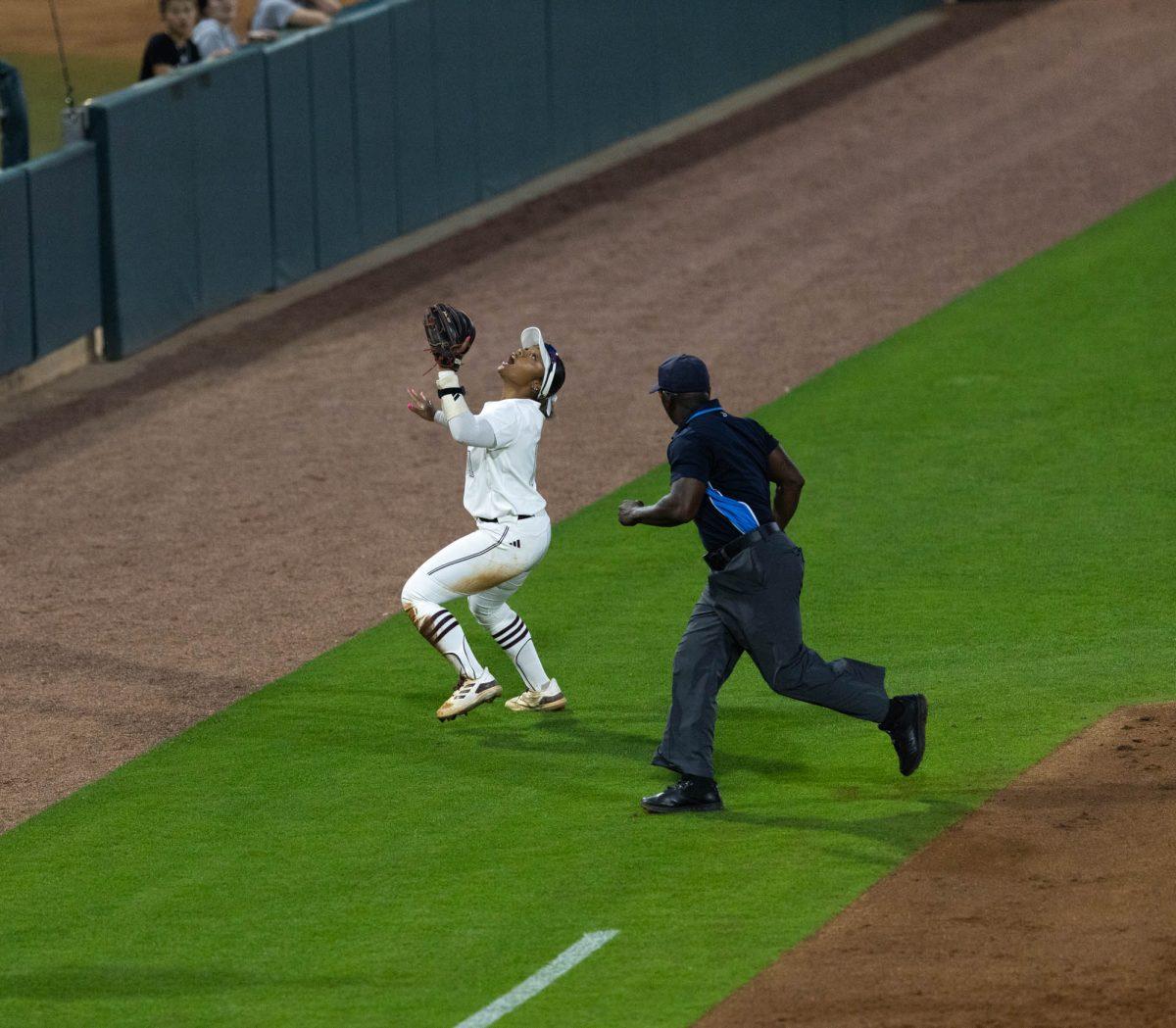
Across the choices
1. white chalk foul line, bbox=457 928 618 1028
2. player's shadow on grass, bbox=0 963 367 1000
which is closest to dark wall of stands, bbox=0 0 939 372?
player's shadow on grass, bbox=0 963 367 1000

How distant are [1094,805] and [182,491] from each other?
7.83 m

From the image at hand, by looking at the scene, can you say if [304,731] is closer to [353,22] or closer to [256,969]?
[256,969]

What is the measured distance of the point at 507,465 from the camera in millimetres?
9492

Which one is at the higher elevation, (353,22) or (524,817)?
(353,22)

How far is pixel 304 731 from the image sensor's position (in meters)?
10.0

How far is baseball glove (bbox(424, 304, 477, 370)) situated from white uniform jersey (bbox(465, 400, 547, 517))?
0.28 m

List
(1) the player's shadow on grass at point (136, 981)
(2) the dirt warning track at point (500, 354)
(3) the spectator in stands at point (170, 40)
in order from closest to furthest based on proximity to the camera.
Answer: (1) the player's shadow on grass at point (136, 981), (2) the dirt warning track at point (500, 354), (3) the spectator in stands at point (170, 40)

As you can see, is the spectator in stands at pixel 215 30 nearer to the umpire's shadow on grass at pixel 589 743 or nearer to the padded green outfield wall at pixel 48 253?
the padded green outfield wall at pixel 48 253

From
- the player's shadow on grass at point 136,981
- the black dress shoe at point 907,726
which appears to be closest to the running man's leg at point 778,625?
the black dress shoe at point 907,726

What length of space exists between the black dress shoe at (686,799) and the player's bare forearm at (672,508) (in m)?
1.13

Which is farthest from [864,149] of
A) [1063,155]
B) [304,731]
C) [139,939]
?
[139,939]

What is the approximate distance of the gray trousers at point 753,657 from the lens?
8422 millimetres

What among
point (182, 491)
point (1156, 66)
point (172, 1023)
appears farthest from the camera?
point (1156, 66)

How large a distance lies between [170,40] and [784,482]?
11021 mm
